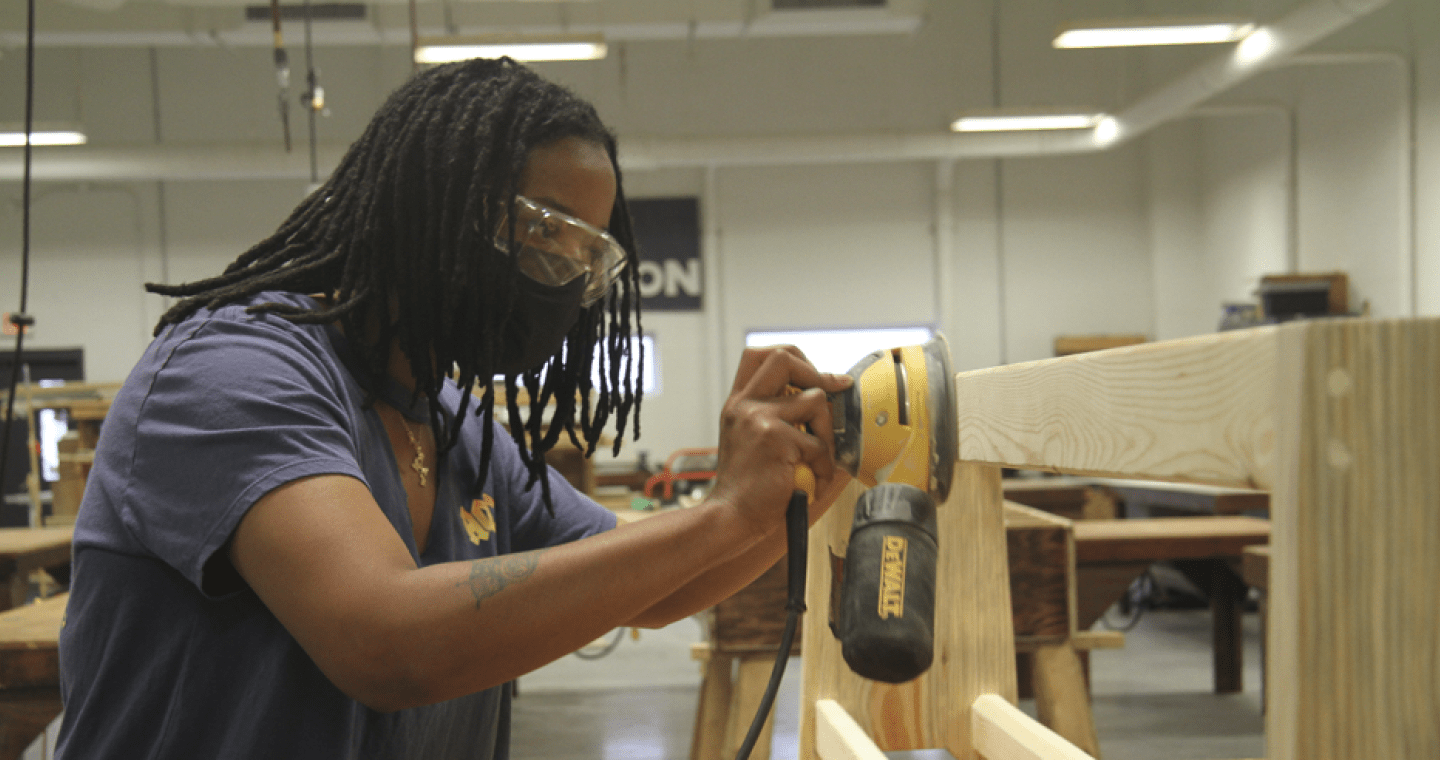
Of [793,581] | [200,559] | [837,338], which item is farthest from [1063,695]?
[837,338]

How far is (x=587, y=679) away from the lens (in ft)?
14.5

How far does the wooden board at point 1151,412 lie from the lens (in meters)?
0.50

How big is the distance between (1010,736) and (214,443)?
86 cm

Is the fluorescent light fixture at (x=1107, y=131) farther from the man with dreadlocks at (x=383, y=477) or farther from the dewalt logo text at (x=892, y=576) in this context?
the dewalt logo text at (x=892, y=576)

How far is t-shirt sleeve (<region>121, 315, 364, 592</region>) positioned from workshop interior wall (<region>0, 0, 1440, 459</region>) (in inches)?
326

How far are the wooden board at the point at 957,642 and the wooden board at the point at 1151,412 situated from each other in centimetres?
38

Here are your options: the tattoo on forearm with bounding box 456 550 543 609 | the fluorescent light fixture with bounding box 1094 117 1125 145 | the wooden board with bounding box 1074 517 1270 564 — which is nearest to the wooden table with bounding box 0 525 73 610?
the tattoo on forearm with bounding box 456 550 543 609

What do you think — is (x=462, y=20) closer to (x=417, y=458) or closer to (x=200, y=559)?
(x=417, y=458)

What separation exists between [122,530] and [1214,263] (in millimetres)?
9450

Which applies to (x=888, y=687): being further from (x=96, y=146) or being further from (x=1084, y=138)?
(x=96, y=146)

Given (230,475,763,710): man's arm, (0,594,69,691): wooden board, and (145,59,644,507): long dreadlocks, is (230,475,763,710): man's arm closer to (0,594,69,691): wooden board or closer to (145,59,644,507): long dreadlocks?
(145,59,644,507): long dreadlocks

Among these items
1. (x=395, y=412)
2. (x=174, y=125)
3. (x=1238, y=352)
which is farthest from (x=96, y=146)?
(x=1238, y=352)

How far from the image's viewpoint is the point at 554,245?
1054mm

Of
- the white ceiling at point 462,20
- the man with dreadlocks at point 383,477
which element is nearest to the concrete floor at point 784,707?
the man with dreadlocks at point 383,477
